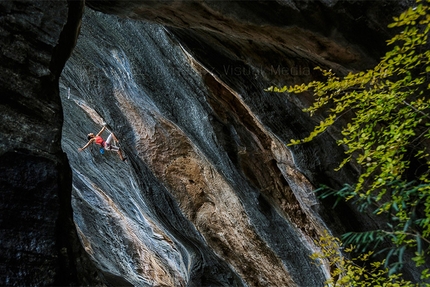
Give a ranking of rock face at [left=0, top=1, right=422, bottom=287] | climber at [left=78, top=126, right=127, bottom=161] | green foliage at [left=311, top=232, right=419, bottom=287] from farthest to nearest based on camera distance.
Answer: climber at [left=78, top=126, right=127, bottom=161]
green foliage at [left=311, top=232, right=419, bottom=287]
rock face at [left=0, top=1, right=422, bottom=287]

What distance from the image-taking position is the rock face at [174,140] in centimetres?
423

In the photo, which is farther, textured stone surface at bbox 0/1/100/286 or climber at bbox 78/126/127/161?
climber at bbox 78/126/127/161

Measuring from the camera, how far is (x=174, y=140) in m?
11.0

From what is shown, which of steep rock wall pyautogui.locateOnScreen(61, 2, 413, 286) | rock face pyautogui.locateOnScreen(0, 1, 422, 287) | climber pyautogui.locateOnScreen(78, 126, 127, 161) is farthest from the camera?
climber pyautogui.locateOnScreen(78, 126, 127, 161)

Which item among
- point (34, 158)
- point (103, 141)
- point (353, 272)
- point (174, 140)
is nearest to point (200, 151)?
point (174, 140)

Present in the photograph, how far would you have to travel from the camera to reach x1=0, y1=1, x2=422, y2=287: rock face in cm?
423

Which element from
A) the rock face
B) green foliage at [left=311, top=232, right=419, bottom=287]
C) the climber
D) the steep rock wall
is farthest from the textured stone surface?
the climber

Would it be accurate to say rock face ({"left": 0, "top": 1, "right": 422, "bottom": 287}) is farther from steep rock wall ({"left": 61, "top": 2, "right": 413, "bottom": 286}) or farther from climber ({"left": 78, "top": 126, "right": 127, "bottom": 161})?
climber ({"left": 78, "top": 126, "right": 127, "bottom": 161})

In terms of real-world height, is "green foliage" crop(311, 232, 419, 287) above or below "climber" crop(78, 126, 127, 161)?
above

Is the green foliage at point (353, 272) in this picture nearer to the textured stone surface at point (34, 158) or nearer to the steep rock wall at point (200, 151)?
the steep rock wall at point (200, 151)

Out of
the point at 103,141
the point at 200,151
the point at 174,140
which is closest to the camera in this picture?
the point at 200,151

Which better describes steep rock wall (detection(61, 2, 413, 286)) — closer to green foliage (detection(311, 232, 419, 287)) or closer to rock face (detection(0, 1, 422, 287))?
rock face (detection(0, 1, 422, 287))

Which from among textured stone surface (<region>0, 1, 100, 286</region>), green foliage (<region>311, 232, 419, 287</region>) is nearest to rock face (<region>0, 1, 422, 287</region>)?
textured stone surface (<region>0, 1, 100, 286</region>)

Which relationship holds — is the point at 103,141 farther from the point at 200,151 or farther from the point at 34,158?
the point at 34,158
